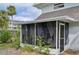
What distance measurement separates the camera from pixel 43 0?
2.86 m

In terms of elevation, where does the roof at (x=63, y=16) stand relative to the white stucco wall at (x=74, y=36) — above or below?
above

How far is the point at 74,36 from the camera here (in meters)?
2.81

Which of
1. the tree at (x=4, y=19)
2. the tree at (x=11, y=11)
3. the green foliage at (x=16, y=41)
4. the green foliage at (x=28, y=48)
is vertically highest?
the tree at (x=11, y=11)

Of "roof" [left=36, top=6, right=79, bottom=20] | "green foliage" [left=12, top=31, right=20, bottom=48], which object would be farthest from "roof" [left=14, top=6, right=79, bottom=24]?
"green foliage" [left=12, top=31, right=20, bottom=48]

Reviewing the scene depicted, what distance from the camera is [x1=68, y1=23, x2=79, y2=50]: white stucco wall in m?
2.80

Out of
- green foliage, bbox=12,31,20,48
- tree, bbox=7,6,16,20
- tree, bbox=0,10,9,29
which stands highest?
tree, bbox=7,6,16,20

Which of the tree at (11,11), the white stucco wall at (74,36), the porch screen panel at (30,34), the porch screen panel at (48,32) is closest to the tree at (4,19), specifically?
the tree at (11,11)

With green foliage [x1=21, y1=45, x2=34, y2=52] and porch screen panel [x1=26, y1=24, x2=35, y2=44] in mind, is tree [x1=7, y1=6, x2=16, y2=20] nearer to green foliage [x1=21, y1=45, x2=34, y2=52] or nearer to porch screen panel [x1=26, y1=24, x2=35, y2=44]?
porch screen panel [x1=26, y1=24, x2=35, y2=44]

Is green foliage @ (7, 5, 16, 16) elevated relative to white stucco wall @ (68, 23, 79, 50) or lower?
elevated

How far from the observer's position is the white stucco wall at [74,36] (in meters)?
2.80

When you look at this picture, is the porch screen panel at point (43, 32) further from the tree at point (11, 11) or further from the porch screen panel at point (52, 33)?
the tree at point (11, 11)
